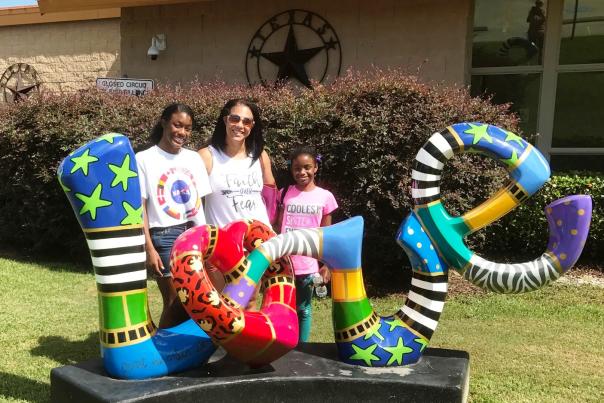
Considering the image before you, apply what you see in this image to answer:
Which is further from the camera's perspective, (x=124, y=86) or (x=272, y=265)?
(x=124, y=86)

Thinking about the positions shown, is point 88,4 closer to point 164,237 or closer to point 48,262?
point 48,262

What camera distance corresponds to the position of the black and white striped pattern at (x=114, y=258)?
103 inches

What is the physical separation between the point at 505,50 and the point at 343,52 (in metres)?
2.49

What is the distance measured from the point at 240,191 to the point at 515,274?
159 centimetres

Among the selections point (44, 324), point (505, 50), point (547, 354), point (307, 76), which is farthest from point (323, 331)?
point (505, 50)

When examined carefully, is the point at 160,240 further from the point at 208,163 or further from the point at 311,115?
the point at 311,115

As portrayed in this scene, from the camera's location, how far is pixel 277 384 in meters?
2.77

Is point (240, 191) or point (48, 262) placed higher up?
point (240, 191)

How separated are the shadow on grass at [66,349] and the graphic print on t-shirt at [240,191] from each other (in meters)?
1.82

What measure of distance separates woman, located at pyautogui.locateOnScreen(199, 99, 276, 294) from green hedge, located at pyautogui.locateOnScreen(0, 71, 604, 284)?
1774 millimetres

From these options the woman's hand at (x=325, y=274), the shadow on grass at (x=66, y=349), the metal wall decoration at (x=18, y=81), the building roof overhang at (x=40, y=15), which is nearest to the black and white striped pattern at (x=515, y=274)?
the woman's hand at (x=325, y=274)

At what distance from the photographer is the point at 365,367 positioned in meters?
2.94

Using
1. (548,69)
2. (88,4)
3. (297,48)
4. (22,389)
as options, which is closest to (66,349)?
(22,389)

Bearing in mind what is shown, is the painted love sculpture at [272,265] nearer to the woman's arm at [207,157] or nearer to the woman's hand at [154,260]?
the woman's hand at [154,260]
